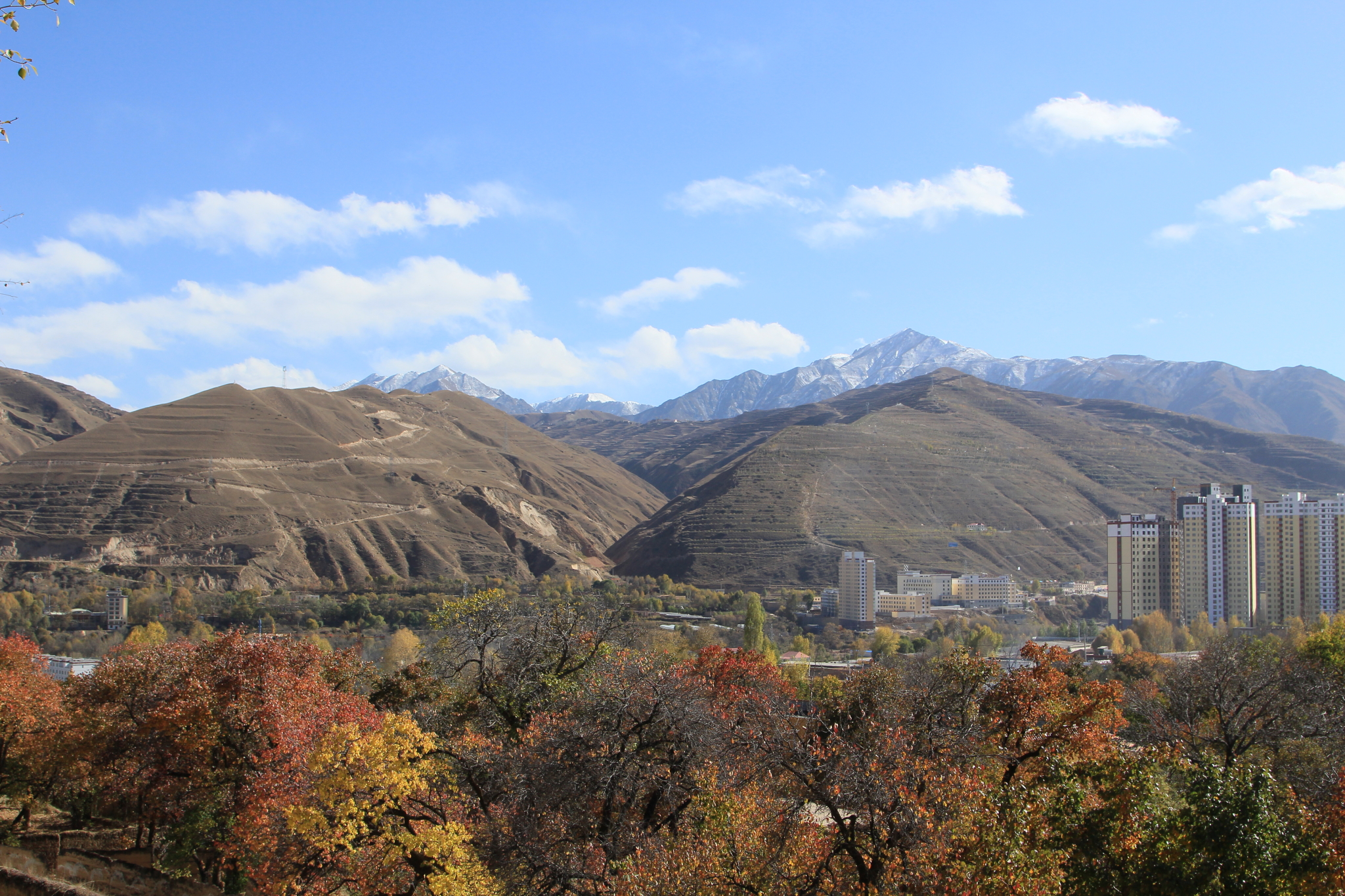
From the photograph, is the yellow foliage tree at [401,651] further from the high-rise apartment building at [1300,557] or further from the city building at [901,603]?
the high-rise apartment building at [1300,557]

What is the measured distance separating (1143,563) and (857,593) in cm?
3106

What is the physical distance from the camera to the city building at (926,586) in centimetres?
11475

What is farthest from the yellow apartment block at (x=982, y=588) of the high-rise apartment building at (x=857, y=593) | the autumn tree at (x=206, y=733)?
the autumn tree at (x=206, y=733)

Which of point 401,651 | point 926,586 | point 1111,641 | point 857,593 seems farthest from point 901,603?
point 401,651

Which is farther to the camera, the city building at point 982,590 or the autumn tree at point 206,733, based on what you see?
the city building at point 982,590

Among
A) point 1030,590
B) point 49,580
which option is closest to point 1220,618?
point 1030,590

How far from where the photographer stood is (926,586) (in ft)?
378

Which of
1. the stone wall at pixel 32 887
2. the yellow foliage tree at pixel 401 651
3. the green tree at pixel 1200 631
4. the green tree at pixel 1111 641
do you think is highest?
the stone wall at pixel 32 887

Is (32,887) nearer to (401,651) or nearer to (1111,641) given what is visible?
(401,651)

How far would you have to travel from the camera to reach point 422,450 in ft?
525

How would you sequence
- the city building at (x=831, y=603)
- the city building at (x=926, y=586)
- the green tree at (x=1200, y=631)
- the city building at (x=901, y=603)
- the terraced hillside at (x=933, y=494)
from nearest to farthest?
the green tree at (x=1200, y=631)
the city building at (x=831, y=603)
the city building at (x=901, y=603)
the city building at (x=926, y=586)
the terraced hillside at (x=933, y=494)

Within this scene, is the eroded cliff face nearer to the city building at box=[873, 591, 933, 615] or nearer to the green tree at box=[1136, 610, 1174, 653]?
the city building at box=[873, 591, 933, 615]

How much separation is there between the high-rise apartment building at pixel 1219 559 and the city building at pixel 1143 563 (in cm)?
Answer: 177

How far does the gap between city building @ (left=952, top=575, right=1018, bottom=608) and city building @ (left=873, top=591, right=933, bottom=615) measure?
241 inches
